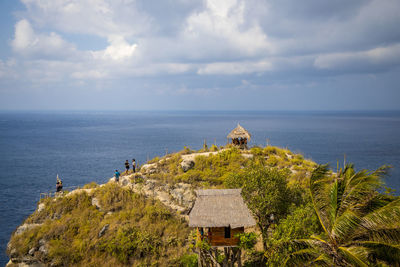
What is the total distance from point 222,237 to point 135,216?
1605 centimetres

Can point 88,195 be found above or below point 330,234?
below

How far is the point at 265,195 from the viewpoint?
27.3 metres

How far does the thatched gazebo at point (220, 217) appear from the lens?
23453 millimetres

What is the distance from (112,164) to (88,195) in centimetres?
4537

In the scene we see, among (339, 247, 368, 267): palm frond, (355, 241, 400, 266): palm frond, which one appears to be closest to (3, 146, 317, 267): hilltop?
(355, 241, 400, 266): palm frond

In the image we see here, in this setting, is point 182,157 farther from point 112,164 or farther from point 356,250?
point 112,164

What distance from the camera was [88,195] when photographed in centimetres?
4031

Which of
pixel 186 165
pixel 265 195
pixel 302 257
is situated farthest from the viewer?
pixel 186 165

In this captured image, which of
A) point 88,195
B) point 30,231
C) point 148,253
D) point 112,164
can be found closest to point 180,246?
point 148,253

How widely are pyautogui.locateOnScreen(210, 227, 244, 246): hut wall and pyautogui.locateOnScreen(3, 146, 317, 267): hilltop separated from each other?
4087 millimetres

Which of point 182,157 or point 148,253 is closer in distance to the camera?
point 148,253

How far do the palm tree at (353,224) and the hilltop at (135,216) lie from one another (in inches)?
544

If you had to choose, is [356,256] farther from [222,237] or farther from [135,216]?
[135,216]

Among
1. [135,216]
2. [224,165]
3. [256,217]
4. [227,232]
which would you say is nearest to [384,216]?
[227,232]
